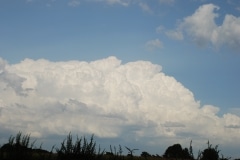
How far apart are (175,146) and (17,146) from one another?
19427 mm

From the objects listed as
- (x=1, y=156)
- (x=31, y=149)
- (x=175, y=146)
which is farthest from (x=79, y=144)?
(x=175, y=146)

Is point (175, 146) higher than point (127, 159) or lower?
higher

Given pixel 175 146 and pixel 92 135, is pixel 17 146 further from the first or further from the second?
pixel 175 146

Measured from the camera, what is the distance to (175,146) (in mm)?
35438

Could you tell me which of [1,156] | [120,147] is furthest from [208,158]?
[1,156]

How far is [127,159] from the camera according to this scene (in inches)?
791

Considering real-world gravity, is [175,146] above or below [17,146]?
above

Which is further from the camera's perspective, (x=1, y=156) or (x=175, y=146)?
(x=175, y=146)

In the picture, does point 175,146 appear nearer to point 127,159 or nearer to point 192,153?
point 127,159

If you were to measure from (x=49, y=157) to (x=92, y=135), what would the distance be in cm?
231

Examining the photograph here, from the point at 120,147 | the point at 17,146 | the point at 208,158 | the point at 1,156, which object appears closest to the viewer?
the point at 120,147

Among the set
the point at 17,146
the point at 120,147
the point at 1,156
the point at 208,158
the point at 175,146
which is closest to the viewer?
the point at 120,147

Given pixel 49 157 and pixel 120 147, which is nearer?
pixel 120 147

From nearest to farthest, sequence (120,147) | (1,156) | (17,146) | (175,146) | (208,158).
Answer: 1. (120,147)
2. (1,156)
3. (17,146)
4. (208,158)
5. (175,146)
